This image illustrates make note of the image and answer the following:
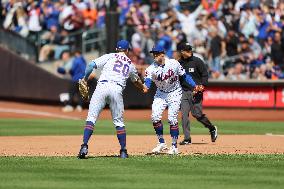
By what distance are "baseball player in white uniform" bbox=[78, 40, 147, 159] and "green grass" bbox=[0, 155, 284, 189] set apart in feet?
1.57

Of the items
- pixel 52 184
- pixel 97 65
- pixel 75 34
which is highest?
pixel 75 34

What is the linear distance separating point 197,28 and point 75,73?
4.21 m

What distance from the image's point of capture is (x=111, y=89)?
14.1 metres

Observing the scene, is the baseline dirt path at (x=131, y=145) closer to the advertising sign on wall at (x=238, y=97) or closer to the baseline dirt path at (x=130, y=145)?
the baseline dirt path at (x=130, y=145)

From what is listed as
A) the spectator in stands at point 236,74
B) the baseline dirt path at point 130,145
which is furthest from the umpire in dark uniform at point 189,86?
the spectator in stands at point 236,74

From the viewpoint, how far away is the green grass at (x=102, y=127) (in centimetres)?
2166

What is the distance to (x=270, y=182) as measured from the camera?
11211 mm

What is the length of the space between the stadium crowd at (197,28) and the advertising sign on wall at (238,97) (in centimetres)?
63

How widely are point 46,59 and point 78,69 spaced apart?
7.30 ft

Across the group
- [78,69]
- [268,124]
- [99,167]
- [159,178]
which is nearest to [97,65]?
[99,167]

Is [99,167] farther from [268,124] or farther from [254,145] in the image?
[268,124]

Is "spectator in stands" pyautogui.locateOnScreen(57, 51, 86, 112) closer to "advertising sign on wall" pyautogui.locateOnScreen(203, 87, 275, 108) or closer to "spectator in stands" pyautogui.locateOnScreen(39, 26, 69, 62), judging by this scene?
"spectator in stands" pyautogui.locateOnScreen(39, 26, 69, 62)

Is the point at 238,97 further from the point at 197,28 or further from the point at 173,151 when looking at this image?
the point at 173,151

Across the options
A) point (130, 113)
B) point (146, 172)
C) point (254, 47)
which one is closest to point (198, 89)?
point (146, 172)
